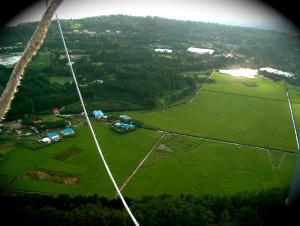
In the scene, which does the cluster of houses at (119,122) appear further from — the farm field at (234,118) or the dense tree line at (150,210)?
the dense tree line at (150,210)

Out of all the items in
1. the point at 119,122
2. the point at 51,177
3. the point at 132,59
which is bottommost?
the point at 51,177

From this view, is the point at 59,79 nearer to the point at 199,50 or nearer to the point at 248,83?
the point at 248,83

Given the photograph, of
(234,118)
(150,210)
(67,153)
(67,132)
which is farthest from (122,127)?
(150,210)

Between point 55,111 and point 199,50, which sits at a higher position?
point 199,50

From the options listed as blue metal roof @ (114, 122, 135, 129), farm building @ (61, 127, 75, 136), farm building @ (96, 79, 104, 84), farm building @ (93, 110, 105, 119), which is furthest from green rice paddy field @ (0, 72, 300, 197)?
farm building @ (96, 79, 104, 84)

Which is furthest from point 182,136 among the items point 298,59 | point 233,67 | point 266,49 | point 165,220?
point 266,49

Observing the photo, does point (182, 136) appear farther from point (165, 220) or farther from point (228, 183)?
point (165, 220)
